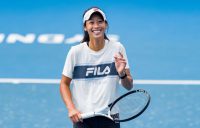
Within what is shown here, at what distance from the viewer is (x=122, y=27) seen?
11016mm

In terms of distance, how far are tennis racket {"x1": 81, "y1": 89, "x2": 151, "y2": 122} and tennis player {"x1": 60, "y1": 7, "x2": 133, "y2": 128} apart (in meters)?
0.06

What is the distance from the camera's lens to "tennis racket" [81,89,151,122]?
17.6 feet

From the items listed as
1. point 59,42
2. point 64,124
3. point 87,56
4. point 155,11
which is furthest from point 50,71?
point 87,56

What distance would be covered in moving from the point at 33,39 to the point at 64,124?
299cm

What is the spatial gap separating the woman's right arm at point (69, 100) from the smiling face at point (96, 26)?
1.44 ft

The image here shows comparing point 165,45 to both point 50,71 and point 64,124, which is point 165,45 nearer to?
point 50,71

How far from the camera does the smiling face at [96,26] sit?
547 centimetres

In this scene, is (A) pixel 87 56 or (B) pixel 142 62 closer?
(A) pixel 87 56

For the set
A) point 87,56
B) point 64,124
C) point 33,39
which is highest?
point 33,39

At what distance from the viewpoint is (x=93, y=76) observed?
552 centimetres

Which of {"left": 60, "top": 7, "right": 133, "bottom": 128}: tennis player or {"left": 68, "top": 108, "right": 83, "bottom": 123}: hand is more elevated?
{"left": 60, "top": 7, "right": 133, "bottom": 128}: tennis player

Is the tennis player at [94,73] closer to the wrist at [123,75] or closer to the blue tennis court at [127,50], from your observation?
the wrist at [123,75]

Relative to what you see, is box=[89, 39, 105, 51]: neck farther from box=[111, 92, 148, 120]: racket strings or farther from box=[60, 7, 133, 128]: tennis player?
box=[111, 92, 148, 120]: racket strings

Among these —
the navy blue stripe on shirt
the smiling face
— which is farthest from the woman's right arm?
the smiling face
